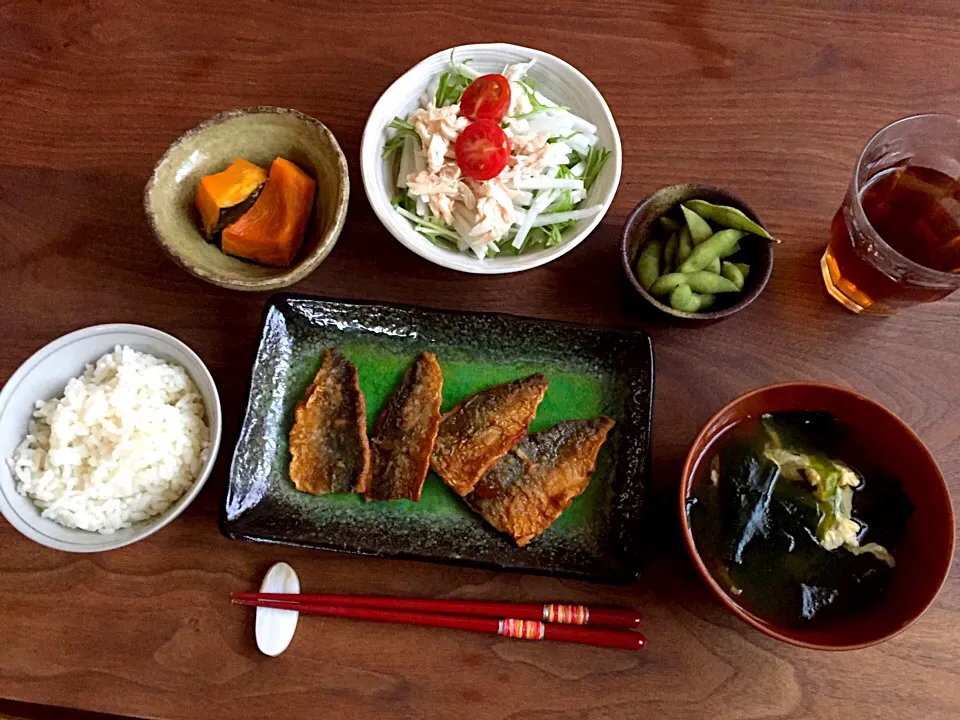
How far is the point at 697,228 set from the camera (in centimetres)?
153

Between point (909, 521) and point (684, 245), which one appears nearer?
point (909, 521)

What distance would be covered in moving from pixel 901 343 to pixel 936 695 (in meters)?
0.68

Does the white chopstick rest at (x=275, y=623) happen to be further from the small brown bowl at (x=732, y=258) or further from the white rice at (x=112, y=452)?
the small brown bowl at (x=732, y=258)

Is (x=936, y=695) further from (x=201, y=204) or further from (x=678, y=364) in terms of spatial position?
(x=201, y=204)

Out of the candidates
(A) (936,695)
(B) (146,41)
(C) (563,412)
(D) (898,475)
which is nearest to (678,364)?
(C) (563,412)

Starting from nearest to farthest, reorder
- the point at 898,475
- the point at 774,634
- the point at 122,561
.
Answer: the point at 774,634
the point at 898,475
the point at 122,561

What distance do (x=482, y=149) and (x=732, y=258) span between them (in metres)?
0.55

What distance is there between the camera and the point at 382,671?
57.6 inches

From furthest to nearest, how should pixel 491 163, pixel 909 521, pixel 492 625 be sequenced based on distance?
pixel 491 163, pixel 492 625, pixel 909 521

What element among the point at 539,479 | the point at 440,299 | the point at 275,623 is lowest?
the point at 275,623

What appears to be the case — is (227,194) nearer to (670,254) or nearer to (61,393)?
(61,393)

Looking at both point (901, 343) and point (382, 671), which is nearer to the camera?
point (382, 671)

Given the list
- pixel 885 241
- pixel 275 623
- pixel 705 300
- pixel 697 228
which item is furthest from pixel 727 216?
pixel 275 623

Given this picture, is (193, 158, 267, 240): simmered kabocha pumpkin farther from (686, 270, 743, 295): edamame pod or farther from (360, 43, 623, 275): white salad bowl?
(686, 270, 743, 295): edamame pod
